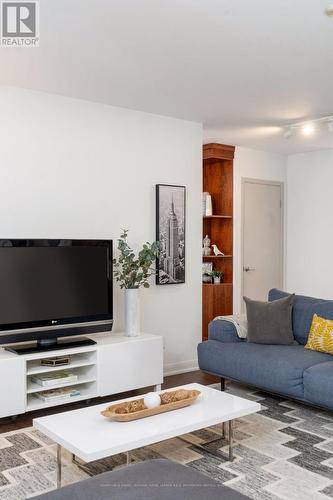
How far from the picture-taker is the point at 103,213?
15.2 feet

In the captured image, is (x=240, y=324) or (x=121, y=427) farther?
(x=240, y=324)

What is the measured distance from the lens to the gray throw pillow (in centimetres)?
439

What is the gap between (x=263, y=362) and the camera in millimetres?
4008

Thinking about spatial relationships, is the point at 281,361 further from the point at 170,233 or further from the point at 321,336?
the point at 170,233

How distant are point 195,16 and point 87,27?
62cm

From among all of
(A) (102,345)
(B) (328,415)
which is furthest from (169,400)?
(B) (328,415)

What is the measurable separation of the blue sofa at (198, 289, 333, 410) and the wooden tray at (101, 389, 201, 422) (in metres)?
1.01

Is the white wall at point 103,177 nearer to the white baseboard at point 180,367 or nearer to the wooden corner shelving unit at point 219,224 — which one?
the white baseboard at point 180,367

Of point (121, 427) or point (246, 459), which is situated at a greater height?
point (121, 427)

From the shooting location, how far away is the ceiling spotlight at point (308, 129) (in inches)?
213

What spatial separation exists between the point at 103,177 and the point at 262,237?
3.16 m

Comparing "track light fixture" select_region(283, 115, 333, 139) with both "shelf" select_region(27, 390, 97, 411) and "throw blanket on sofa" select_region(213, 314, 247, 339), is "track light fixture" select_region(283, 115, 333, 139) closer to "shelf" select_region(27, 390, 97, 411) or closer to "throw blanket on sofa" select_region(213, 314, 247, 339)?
"throw blanket on sofa" select_region(213, 314, 247, 339)

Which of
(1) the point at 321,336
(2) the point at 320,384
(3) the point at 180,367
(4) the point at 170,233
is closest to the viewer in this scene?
(2) the point at 320,384

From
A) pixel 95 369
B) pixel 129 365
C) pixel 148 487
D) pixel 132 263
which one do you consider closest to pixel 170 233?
pixel 132 263
